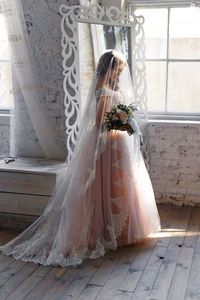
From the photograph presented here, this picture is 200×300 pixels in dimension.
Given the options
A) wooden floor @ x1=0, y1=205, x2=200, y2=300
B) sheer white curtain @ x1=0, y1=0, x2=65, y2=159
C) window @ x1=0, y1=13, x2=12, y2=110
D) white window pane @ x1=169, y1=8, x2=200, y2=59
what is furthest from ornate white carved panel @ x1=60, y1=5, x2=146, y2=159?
wooden floor @ x1=0, y1=205, x2=200, y2=300

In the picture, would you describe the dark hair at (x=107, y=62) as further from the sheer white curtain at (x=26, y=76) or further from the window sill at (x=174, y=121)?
the window sill at (x=174, y=121)

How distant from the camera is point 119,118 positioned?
311 centimetres

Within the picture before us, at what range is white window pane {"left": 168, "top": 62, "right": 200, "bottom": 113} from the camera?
410 cm

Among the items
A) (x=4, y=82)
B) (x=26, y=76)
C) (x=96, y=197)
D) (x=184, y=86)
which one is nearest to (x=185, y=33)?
(x=184, y=86)

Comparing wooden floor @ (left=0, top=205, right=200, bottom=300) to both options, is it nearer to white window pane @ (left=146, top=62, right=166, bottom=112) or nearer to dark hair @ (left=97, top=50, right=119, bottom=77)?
dark hair @ (left=97, top=50, right=119, bottom=77)

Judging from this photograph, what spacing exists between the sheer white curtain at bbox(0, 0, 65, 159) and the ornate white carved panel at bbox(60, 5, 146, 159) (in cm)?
21

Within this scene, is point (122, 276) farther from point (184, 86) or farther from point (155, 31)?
point (155, 31)

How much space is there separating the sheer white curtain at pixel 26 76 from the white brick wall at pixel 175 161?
97 cm

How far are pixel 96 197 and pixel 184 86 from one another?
1.66 meters

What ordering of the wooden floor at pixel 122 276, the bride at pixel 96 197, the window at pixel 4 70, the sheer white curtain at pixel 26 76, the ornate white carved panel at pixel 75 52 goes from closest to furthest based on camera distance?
1. the wooden floor at pixel 122 276
2. the bride at pixel 96 197
3. the ornate white carved panel at pixel 75 52
4. the sheer white curtain at pixel 26 76
5. the window at pixel 4 70

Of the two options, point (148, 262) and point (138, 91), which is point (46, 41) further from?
point (148, 262)

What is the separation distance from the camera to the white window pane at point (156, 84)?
4.18 m

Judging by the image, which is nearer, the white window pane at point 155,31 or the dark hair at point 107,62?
the dark hair at point 107,62

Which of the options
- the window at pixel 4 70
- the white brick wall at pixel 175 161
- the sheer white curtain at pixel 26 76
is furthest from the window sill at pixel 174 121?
the window at pixel 4 70
